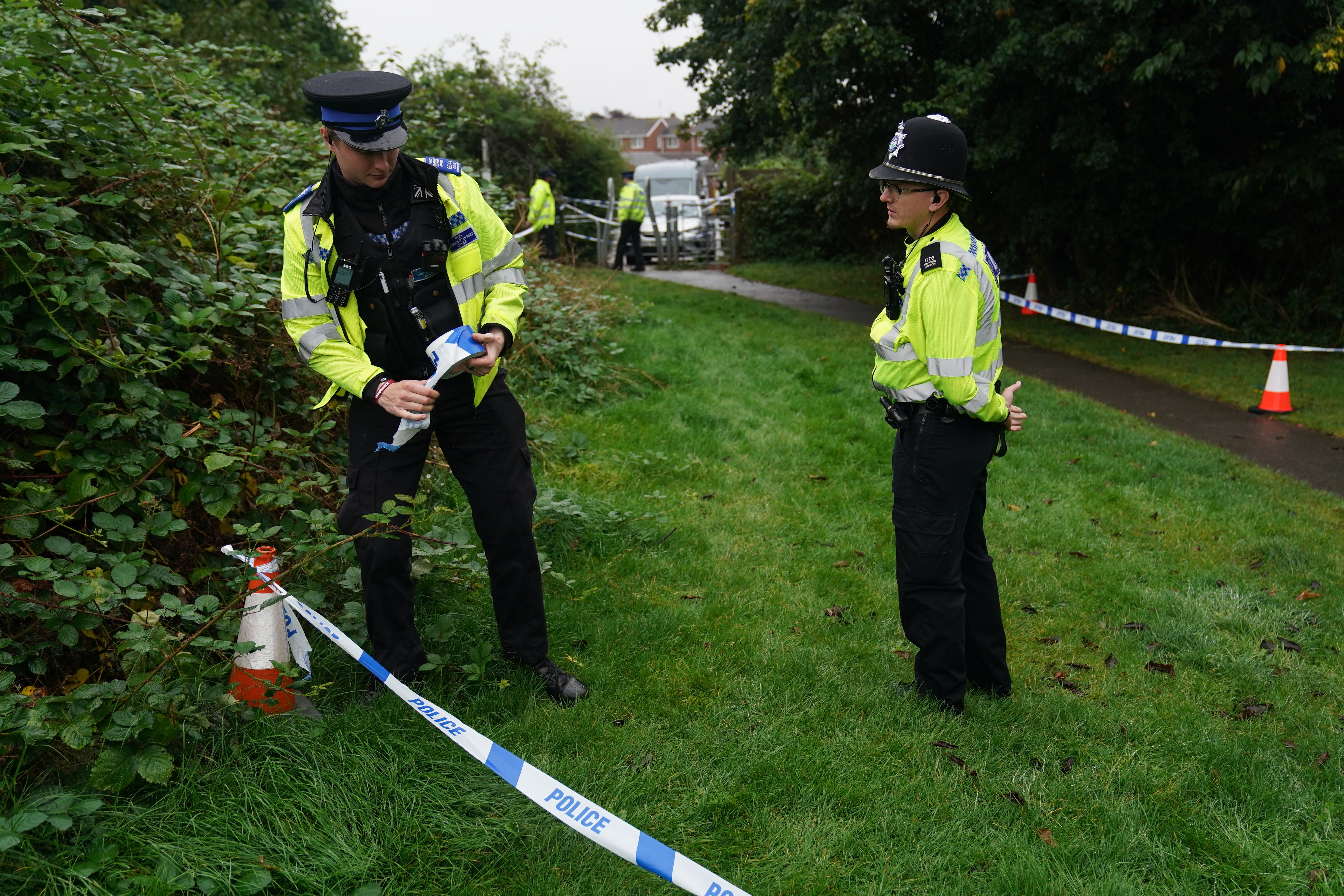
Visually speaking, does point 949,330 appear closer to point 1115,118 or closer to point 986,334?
point 986,334

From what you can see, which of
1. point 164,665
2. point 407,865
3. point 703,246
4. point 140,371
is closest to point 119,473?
point 140,371

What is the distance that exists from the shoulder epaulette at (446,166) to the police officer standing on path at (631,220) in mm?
14691

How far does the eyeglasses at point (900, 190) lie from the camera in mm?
3219

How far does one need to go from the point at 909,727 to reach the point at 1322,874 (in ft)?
4.18

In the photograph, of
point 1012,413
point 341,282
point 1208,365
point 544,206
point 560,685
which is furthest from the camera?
point 544,206

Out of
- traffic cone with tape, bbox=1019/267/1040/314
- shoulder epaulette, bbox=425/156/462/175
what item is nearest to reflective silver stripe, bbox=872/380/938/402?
shoulder epaulette, bbox=425/156/462/175

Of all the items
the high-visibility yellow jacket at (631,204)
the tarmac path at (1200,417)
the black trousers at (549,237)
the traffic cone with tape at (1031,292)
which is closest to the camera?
the tarmac path at (1200,417)

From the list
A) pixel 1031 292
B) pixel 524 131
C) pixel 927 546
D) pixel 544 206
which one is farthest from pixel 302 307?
pixel 524 131

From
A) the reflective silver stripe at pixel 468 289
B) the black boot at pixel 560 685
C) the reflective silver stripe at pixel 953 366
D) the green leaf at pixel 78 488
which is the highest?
the reflective silver stripe at pixel 468 289

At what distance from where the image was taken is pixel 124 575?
2855 mm

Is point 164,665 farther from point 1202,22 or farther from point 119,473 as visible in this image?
point 1202,22

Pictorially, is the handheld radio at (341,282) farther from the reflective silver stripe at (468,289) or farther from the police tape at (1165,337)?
the police tape at (1165,337)

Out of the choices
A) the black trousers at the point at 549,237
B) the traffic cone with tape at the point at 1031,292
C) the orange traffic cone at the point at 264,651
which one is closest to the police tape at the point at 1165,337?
the traffic cone with tape at the point at 1031,292

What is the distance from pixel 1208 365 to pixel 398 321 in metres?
10.1
